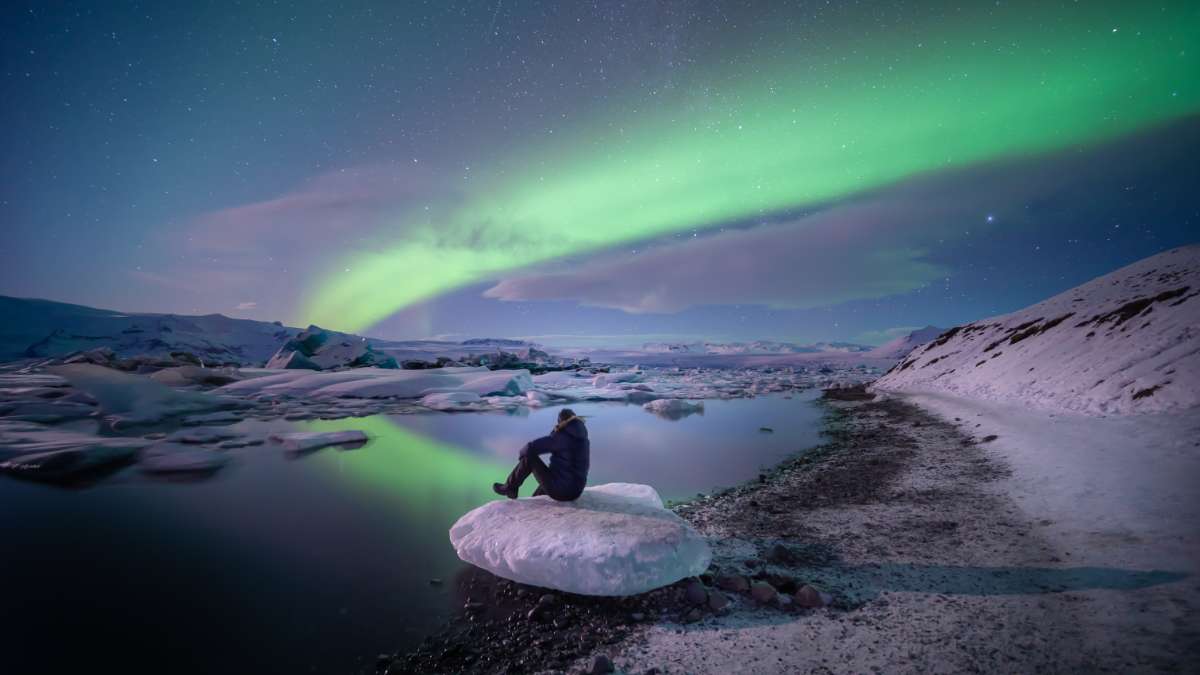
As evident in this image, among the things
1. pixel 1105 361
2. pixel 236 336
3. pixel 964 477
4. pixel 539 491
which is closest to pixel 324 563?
pixel 539 491

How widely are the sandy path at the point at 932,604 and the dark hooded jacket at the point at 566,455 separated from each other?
1835 millimetres

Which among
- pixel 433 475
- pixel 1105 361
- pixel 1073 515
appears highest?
pixel 1105 361

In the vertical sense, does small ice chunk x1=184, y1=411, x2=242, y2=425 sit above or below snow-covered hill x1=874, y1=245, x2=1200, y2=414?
below

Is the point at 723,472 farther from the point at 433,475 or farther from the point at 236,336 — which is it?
the point at 236,336

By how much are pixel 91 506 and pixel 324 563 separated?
198 inches

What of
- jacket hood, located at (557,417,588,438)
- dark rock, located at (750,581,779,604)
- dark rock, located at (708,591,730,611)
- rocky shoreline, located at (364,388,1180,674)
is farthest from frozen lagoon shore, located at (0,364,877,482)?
dark rock, located at (750,581,779,604)

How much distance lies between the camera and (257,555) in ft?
17.8

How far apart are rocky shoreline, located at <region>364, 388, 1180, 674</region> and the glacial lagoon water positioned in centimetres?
82

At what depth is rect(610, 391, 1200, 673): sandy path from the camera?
9.53 feet

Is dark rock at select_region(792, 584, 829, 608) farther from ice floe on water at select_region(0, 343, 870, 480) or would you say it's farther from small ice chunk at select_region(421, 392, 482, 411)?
small ice chunk at select_region(421, 392, 482, 411)

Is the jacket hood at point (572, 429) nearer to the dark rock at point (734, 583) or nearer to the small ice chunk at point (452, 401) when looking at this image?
the dark rock at point (734, 583)

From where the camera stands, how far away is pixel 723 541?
212 inches

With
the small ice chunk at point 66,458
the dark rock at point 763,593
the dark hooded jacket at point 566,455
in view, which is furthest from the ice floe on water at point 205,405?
the dark rock at point 763,593

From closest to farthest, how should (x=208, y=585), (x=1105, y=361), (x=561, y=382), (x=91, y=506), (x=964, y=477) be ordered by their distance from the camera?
(x=208, y=585)
(x=91, y=506)
(x=964, y=477)
(x=1105, y=361)
(x=561, y=382)
